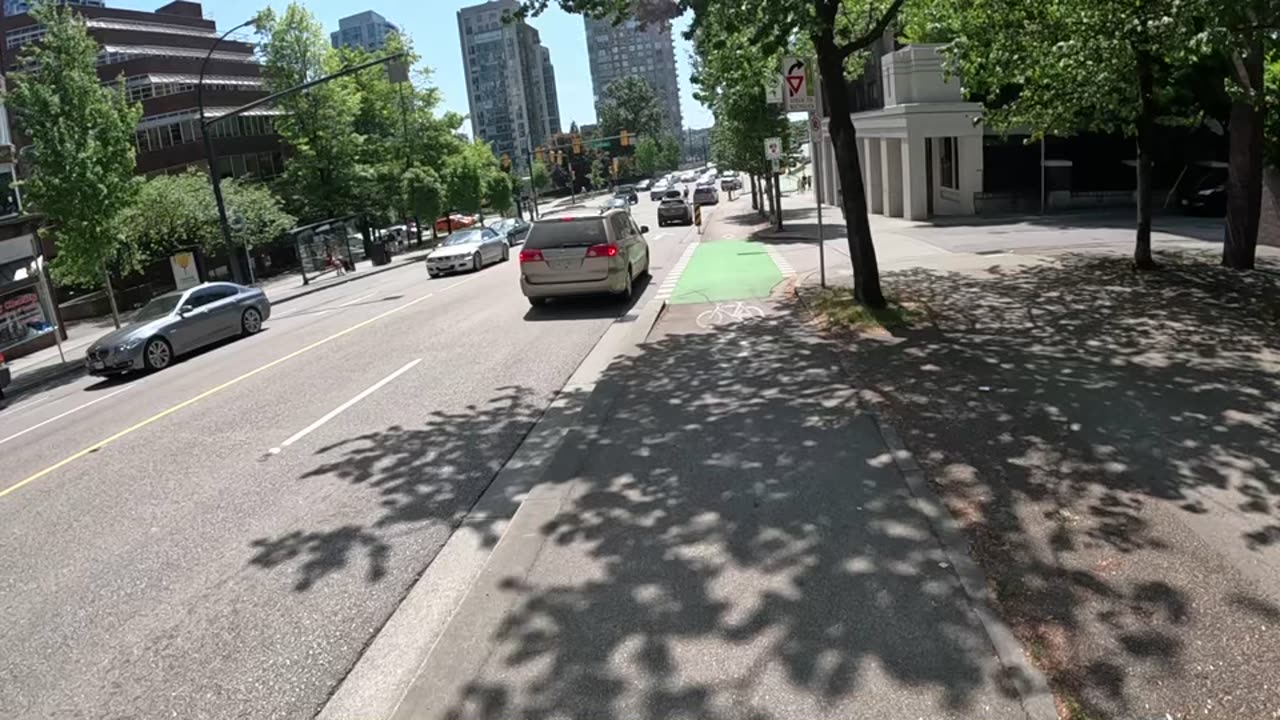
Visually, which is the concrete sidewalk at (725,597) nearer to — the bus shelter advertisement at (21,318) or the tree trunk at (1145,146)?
the tree trunk at (1145,146)

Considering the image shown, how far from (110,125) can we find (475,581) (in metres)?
21.9

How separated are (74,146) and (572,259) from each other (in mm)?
13682

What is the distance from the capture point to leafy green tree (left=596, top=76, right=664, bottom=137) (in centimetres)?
13825

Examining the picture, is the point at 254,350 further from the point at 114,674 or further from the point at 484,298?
the point at 114,674

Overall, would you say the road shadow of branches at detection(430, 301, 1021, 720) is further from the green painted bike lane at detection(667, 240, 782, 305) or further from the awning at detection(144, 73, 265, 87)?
the awning at detection(144, 73, 265, 87)

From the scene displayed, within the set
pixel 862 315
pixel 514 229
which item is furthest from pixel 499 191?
pixel 862 315

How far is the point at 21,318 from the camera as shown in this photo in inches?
961

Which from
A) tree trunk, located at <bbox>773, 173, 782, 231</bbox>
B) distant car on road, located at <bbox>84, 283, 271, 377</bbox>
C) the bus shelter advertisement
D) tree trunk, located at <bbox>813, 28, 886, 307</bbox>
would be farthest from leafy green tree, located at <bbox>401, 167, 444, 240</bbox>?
tree trunk, located at <bbox>813, 28, 886, 307</bbox>

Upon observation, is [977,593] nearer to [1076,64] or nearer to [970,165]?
[1076,64]

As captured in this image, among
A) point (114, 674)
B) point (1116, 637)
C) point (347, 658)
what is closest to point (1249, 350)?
point (1116, 637)

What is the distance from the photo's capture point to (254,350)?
1594 cm

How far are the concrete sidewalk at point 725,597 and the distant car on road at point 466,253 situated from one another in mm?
21781

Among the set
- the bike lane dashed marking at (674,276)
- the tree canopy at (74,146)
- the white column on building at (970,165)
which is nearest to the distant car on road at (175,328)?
the tree canopy at (74,146)

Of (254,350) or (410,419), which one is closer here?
(410,419)
